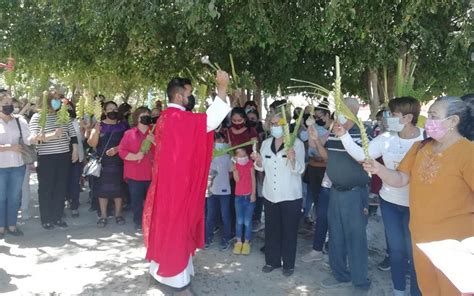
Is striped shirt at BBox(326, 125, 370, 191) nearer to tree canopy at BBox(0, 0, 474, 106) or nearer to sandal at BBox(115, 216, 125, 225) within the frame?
tree canopy at BBox(0, 0, 474, 106)

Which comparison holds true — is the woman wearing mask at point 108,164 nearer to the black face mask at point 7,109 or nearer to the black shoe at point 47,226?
the black shoe at point 47,226

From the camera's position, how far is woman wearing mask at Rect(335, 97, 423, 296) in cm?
396

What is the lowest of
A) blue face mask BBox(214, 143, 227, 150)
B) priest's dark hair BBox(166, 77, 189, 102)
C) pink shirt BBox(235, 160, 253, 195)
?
pink shirt BBox(235, 160, 253, 195)

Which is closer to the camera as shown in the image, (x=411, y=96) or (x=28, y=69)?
(x=411, y=96)

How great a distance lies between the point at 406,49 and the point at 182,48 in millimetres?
4007

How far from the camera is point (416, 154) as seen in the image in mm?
3488

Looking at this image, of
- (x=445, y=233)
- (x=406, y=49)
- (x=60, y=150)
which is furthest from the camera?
(x=406, y=49)

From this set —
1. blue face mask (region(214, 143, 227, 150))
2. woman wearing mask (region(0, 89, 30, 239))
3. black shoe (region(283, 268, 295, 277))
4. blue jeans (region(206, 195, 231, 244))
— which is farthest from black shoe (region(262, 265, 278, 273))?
woman wearing mask (region(0, 89, 30, 239))

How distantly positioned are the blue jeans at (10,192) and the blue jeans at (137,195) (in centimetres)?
142

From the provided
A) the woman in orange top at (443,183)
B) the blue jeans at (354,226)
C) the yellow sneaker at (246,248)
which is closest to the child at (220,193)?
the yellow sneaker at (246,248)

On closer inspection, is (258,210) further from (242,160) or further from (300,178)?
(300,178)

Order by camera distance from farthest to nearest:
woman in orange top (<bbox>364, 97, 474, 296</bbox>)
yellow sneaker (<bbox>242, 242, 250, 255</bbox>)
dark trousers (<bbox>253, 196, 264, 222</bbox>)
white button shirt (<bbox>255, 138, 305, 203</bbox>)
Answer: dark trousers (<bbox>253, 196, 264, 222</bbox>), yellow sneaker (<bbox>242, 242, 250, 255</bbox>), white button shirt (<bbox>255, 138, 305, 203</bbox>), woman in orange top (<bbox>364, 97, 474, 296</bbox>)

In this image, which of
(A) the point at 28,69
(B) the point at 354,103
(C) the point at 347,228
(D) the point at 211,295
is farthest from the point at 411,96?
(A) the point at 28,69

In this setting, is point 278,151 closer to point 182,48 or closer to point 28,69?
point 182,48
